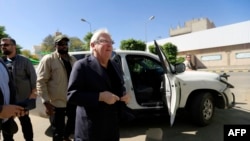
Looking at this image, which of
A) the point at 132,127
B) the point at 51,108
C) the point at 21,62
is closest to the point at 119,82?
the point at 51,108

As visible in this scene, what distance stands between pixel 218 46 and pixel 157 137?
128ft

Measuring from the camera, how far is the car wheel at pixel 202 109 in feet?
17.5

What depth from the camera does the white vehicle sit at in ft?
17.1

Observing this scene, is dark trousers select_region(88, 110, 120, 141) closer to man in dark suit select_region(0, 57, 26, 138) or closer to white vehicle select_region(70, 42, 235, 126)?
man in dark suit select_region(0, 57, 26, 138)

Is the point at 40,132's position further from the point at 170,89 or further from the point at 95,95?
the point at 95,95

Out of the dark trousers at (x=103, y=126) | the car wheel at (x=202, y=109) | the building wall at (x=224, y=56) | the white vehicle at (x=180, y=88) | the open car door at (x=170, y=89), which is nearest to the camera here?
the dark trousers at (x=103, y=126)

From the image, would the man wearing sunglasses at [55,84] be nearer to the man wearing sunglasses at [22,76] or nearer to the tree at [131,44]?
the man wearing sunglasses at [22,76]

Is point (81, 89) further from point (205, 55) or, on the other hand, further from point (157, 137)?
point (205, 55)

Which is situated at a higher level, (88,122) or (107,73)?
(107,73)

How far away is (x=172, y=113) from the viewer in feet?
14.7

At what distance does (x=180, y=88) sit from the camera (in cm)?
513

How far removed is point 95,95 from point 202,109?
3696mm

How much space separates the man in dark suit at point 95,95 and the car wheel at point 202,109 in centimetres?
331

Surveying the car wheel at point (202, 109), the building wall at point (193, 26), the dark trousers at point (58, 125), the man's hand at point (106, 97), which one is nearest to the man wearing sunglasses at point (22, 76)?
the dark trousers at point (58, 125)
